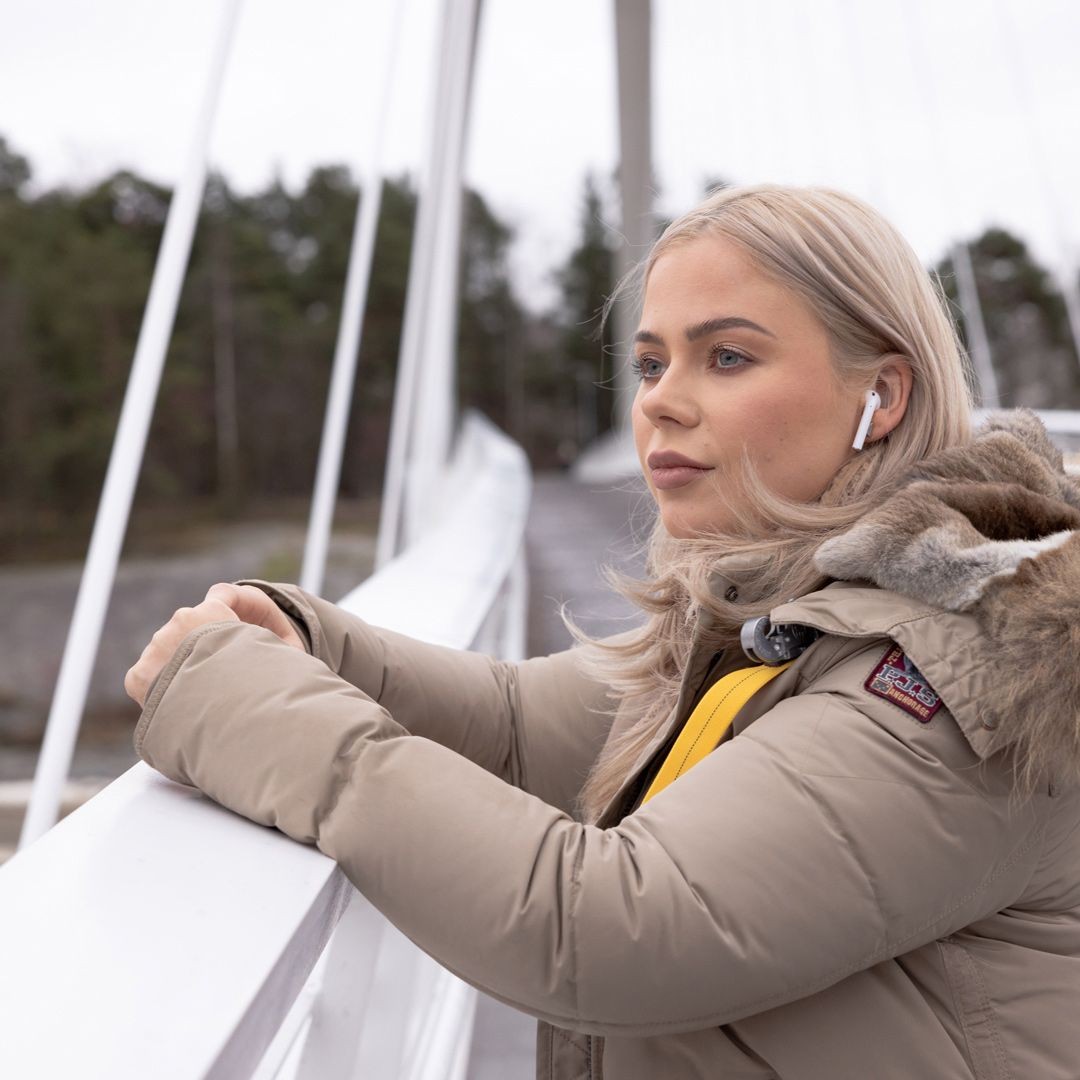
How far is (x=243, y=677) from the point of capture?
1184 millimetres

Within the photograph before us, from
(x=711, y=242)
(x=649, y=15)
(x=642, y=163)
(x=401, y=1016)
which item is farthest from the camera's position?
(x=642, y=163)

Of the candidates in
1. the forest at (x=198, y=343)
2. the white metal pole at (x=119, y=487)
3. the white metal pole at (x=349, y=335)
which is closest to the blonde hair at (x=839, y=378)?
the white metal pole at (x=119, y=487)

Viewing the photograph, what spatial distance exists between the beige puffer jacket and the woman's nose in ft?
0.89

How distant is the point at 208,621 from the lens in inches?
51.2

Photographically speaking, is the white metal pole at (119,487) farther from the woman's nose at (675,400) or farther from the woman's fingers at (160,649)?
the woman's nose at (675,400)

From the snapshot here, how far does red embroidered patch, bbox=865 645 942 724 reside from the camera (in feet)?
3.52

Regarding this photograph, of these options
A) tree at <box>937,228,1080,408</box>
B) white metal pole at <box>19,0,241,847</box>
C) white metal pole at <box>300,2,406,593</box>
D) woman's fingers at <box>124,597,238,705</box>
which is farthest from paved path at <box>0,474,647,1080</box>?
tree at <box>937,228,1080,408</box>

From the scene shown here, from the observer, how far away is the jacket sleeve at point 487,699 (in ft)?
5.19

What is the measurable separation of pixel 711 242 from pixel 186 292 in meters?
41.9

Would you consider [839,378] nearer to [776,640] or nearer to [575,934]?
[776,640]

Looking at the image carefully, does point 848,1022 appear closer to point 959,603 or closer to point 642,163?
point 959,603

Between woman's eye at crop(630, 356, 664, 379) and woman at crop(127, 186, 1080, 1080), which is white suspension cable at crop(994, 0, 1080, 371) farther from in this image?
woman at crop(127, 186, 1080, 1080)

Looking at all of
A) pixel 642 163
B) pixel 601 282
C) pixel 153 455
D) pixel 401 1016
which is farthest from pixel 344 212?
pixel 401 1016

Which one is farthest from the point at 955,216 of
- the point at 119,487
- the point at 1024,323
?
the point at 1024,323
